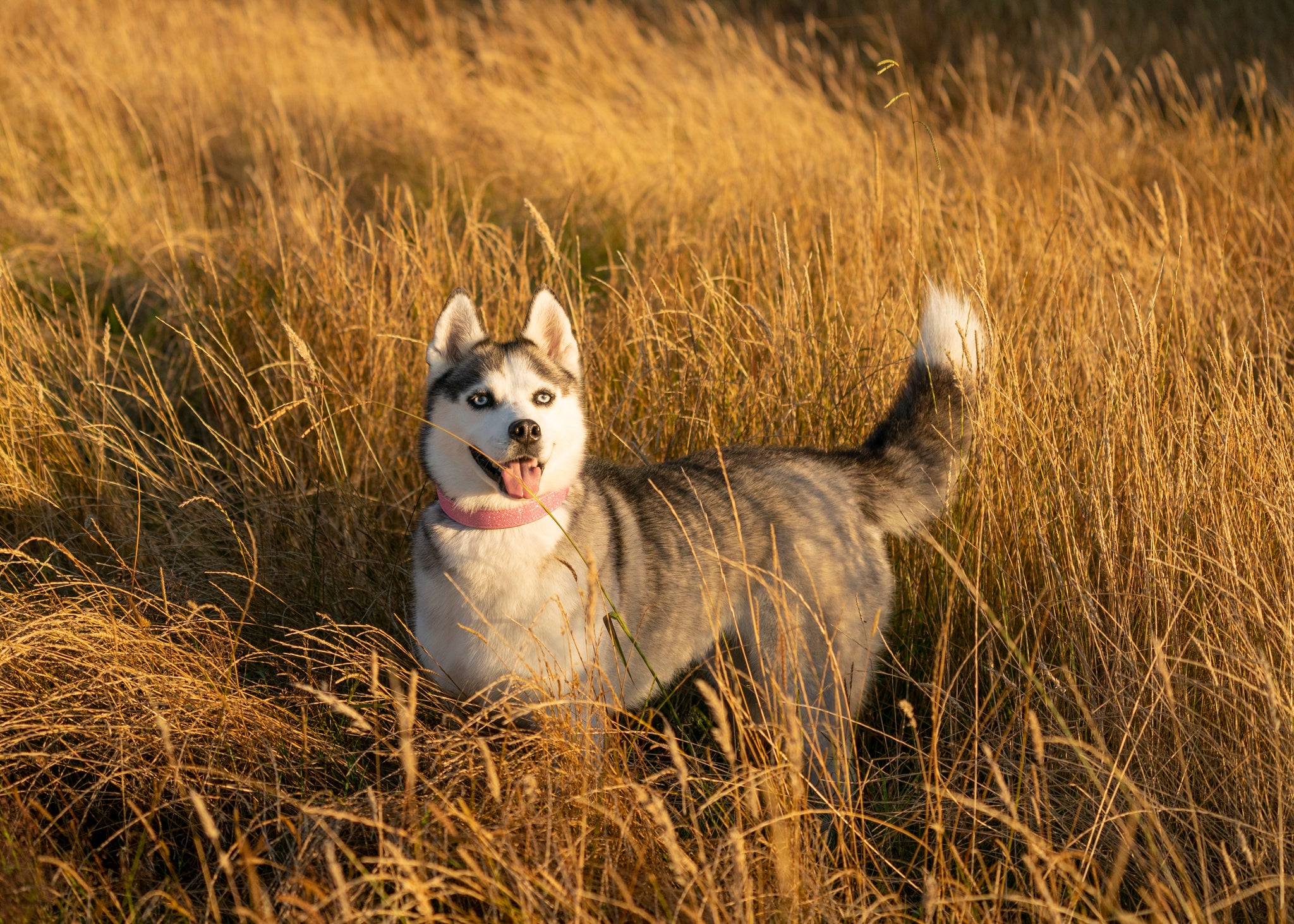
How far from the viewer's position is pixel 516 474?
2633mm

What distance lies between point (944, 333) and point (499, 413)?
136 cm

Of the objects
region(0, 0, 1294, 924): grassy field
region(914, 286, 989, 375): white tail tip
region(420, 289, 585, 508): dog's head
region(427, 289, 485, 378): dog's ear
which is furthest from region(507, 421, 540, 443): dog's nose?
region(914, 286, 989, 375): white tail tip

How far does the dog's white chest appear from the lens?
2639 mm

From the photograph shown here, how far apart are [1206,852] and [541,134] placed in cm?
576

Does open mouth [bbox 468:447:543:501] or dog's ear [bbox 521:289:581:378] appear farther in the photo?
dog's ear [bbox 521:289:581:378]

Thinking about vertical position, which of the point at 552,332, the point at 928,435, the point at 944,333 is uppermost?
the point at 552,332

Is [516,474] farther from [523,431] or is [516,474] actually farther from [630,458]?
[630,458]

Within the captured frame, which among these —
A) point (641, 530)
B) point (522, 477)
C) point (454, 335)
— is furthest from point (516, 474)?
point (454, 335)

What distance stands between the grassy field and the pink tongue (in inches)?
22.1

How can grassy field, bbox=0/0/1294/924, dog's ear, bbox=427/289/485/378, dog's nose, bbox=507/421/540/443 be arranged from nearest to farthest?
grassy field, bbox=0/0/1294/924
dog's nose, bbox=507/421/540/443
dog's ear, bbox=427/289/485/378

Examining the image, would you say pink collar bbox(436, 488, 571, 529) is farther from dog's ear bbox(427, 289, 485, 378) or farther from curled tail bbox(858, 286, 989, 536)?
curled tail bbox(858, 286, 989, 536)

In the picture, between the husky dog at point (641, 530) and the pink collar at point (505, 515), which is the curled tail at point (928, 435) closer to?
the husky dog at point (641, 530)

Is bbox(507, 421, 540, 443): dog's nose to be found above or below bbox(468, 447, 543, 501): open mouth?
above

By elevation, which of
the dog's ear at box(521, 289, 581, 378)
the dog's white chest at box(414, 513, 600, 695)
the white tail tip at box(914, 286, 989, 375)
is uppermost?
the dog's ear at box(521, 289, 581, 378)
